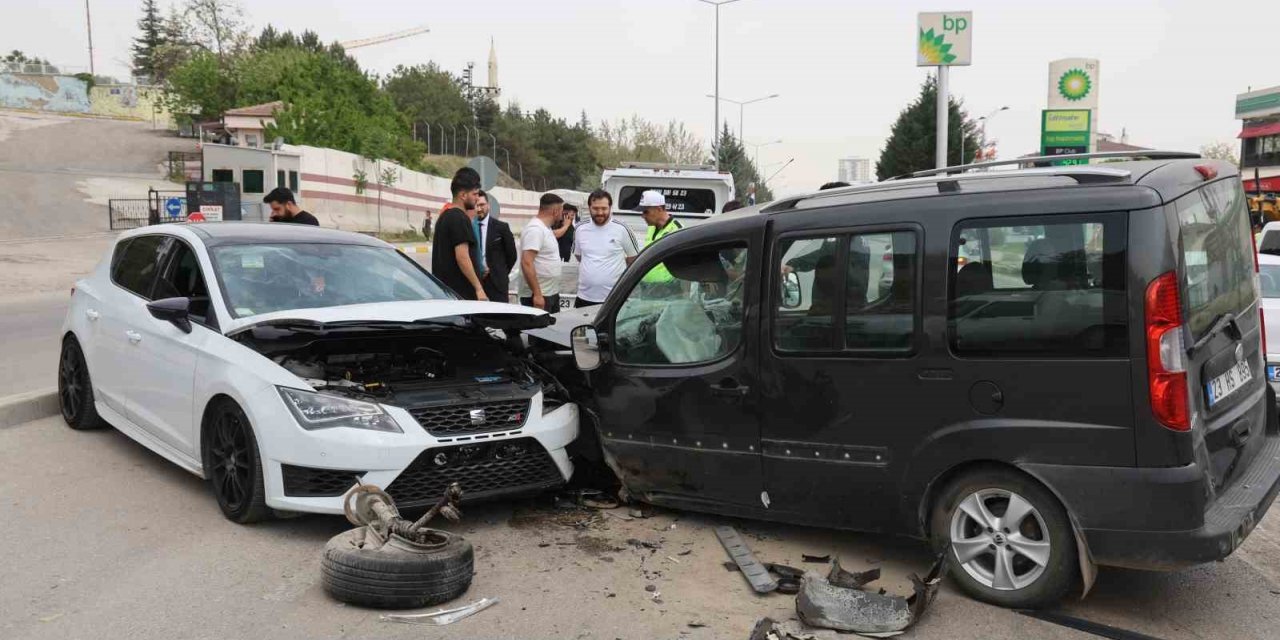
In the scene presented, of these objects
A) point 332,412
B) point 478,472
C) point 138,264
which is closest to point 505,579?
point 478,472

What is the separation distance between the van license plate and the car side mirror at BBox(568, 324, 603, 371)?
298 centimetres

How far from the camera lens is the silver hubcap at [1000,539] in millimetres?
4160

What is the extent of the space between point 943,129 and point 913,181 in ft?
66.6

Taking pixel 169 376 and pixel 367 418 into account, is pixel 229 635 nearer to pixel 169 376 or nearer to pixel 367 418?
pixel 367 418

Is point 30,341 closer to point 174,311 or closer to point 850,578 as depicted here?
point 174,311

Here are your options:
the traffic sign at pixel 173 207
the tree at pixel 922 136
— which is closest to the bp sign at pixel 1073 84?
the tree at pixel 922 136

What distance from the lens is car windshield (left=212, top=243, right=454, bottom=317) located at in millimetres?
5883

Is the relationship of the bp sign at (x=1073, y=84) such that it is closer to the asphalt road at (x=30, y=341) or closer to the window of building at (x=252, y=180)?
the window of building at (x=252, y=180)

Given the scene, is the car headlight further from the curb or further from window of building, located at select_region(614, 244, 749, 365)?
the curb

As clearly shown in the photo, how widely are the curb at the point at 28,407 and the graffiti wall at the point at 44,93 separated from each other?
85.9 meters

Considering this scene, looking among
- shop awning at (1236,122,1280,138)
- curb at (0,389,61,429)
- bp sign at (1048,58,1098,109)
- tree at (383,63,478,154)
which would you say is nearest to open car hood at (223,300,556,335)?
curb at (0,389,61,429)

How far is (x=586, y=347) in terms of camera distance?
227 inches

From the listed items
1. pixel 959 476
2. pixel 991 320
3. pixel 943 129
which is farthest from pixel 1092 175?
pixel 943 129

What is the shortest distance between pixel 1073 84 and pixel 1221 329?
35.7 metres
